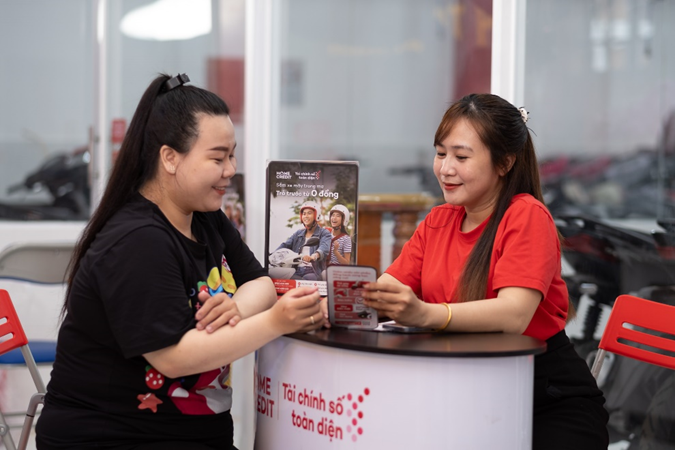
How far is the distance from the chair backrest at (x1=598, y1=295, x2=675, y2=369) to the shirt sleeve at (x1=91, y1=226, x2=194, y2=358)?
4.77 ft

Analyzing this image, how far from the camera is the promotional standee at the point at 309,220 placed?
2.40 m

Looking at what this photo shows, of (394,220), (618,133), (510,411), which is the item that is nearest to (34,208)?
(394,220)

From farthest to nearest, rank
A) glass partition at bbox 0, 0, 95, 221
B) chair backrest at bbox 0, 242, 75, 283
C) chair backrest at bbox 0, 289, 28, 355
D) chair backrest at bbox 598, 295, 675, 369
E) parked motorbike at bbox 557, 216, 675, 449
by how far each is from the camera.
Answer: glass partition at bbox 0, 0, 95, 221, chair backrest at bbox 0, 242, 75, 283, parked motorbike at bbox 557, 216, 675, 449, chair backrest at bbox 0, 289, 28, 355, chair backrest at bbox 598, 295, 675, 369

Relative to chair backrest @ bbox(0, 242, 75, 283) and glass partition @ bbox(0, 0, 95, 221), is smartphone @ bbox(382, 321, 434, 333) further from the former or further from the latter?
glass partition @ bbox(0, 0, 95, 221)

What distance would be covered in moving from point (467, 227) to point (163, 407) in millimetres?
1012

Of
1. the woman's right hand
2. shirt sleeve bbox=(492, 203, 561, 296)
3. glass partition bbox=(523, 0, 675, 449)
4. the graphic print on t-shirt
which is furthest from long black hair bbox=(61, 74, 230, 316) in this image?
glass partition bbox=(523, 0, 675, 449)

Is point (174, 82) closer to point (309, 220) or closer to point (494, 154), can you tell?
point (309, 220)

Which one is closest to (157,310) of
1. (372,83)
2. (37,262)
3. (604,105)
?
(37,262)

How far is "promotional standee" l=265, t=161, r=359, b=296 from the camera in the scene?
2.40 m

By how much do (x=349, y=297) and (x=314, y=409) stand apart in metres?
0.29

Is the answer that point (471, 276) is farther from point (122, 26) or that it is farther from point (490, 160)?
point (122, 26)

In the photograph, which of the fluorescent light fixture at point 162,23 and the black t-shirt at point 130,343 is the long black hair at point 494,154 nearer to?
the black t-shirt at point 130,343

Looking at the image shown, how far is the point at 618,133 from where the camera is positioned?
8.92 meters

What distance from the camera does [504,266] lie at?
6.41 ft
